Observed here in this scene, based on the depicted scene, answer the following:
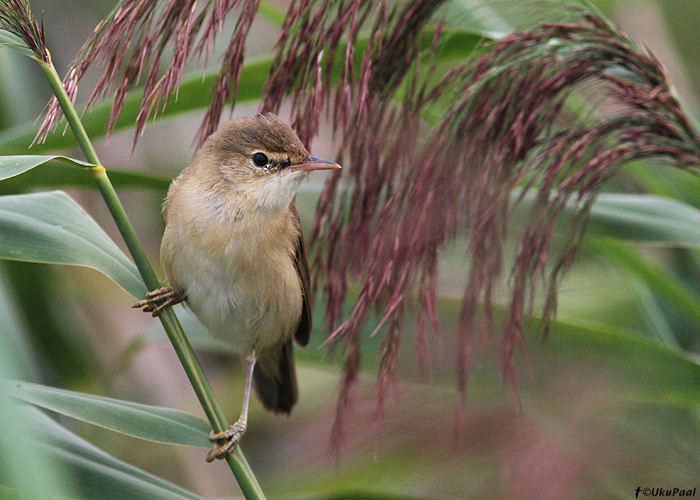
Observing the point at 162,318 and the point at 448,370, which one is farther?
the point at 448,370

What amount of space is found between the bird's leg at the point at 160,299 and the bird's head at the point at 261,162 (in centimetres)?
26

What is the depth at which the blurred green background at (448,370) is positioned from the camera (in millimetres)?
1480

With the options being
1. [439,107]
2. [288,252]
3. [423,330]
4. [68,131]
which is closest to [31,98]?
[68,131]

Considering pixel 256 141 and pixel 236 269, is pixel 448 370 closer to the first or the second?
pixel 236 269

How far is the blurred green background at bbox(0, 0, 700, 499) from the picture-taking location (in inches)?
58.3

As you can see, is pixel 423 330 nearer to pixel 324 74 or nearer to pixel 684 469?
pixel 324 74

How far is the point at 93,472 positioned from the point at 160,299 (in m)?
0.54

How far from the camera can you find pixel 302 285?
1.76 metres

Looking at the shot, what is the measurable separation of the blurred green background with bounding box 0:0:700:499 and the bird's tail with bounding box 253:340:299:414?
10 centimetres

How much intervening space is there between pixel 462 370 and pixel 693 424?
884 millimetres

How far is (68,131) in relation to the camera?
1426 millimetres

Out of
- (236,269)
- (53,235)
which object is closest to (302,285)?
(236,269)

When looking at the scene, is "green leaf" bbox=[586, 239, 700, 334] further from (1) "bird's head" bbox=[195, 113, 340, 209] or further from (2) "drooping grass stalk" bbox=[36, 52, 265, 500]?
(2) "drooping grass stalk" bbox=[36, 52, 265, 500]

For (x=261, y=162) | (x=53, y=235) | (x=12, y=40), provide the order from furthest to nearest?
(x=261, y=162), (x=53, y=235), (x=12, y=40)
